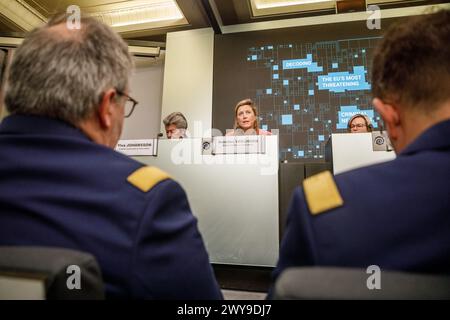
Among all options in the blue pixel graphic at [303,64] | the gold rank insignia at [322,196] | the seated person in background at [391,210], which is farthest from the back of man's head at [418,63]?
the blue pixel graphic at [303,64]

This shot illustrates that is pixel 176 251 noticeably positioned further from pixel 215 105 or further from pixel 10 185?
pixel 215 105

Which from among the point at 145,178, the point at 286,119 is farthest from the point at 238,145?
the point at 286,119

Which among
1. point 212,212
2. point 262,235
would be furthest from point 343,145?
point 212,212

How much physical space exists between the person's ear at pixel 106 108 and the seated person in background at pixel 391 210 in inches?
17.4

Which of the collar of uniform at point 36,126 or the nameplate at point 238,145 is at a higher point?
the nameplate at point 238,145

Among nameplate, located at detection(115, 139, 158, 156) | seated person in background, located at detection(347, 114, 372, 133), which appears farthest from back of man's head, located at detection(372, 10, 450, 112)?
seated person in background, located at detection(347, 114, 372, 133)

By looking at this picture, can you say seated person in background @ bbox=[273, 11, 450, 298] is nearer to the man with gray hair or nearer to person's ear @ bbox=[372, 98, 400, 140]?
person's ear @ bbox=[372, 98, 400, 140]

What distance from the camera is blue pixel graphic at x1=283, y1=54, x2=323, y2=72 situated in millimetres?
3475

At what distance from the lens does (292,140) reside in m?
3.43

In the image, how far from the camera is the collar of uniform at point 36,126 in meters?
0.55

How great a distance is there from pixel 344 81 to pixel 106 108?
3.32 meters

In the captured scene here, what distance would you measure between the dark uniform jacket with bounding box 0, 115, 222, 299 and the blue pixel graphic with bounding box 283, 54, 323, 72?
3.36 m

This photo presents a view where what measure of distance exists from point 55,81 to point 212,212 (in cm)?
110

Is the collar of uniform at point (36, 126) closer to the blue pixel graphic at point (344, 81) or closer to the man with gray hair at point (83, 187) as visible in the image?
the man with gray hair at point (83, 187)
